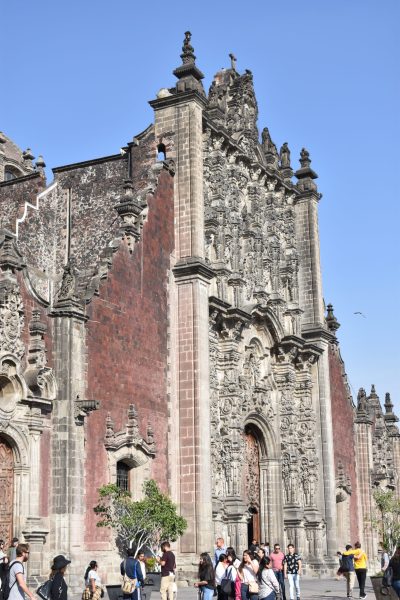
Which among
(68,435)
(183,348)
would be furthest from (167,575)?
(183,348)

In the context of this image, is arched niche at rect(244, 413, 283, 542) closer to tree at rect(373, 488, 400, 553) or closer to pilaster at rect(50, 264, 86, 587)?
tree at rect(373, 488, 400, 553)

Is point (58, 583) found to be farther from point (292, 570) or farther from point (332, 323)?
point (332, 323)

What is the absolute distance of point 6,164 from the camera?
49812mm

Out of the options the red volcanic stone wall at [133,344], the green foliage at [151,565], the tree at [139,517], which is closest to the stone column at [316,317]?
the red volcanic stone wall at [133,344]

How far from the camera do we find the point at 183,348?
103 ft

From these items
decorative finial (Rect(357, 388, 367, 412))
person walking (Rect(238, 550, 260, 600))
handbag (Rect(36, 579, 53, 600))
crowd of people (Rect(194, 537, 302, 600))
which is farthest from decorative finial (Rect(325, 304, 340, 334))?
handbag (Rect(36, 579, 53, 600))

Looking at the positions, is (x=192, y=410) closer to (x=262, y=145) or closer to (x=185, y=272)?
(x=185, y=272)

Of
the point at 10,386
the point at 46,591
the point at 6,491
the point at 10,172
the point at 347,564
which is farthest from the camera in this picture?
the point at 10,172

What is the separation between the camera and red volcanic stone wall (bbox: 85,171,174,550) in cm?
2647

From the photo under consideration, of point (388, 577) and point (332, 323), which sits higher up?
point (332, 323)

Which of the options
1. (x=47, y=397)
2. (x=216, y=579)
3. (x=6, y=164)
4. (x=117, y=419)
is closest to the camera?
(x=216, y=579)

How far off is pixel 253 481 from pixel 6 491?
14.9 metres

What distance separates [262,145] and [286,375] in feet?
32.3

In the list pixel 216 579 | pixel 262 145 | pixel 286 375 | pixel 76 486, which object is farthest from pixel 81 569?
pixel 262 145
